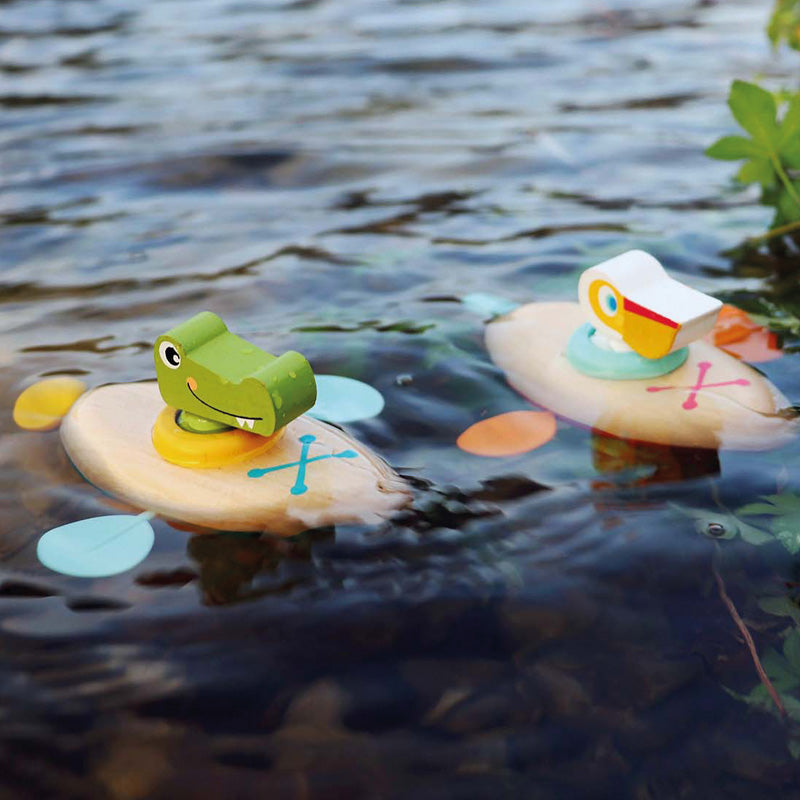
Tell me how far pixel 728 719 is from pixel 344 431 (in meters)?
0.92

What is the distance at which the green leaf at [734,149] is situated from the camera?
269 centimetres

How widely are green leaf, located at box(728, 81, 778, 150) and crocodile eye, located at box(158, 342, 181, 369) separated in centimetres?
164

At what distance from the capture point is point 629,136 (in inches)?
148

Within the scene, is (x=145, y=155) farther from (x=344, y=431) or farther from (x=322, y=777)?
(x=322, y=777)

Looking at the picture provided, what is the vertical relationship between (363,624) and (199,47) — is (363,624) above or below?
below

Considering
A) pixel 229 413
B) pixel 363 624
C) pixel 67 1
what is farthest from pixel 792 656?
pixel 67 1

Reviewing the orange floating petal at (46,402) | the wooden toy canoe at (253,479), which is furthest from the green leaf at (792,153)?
the orange floating petal at (46,402)

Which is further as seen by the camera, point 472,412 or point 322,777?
point 472,412

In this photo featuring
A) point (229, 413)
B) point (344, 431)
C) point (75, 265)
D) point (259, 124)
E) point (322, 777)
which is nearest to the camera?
point (322, 777)

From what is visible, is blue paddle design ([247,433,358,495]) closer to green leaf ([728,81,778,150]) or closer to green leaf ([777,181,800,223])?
green leaf ([728,81,778,150])

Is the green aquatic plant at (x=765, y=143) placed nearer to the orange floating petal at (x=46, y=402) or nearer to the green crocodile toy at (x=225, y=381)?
the green crocodile toy at (x=225, y=381)

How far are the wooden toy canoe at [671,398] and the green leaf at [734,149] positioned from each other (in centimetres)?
73

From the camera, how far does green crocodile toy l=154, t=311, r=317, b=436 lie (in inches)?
67.7

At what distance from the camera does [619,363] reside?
6.88 ft
